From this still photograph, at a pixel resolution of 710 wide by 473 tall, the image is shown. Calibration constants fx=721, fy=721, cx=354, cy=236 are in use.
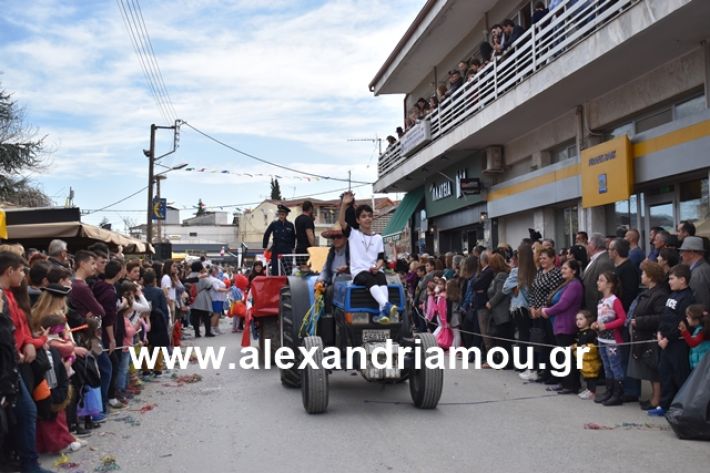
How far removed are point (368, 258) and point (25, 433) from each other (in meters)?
4.12

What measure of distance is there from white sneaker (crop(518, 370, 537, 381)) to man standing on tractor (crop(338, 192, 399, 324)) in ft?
10.5

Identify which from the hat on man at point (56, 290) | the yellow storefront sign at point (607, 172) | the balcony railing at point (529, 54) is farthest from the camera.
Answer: the yellow storefront sign at point (607, 172)

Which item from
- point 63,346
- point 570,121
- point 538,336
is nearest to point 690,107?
point 570,121

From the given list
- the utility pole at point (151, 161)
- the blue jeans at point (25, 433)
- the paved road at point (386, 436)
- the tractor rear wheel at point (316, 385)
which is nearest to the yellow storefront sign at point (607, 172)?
the paved road at point (386, 436)

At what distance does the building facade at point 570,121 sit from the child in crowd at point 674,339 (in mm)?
4021

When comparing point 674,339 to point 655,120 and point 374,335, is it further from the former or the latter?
point 655,120

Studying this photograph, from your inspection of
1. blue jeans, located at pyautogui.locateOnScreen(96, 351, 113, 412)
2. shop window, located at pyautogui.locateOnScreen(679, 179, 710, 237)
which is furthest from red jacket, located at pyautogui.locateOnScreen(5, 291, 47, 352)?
shop window, located at pyautogui.locateOnScreen(679, 179, 710, 237)

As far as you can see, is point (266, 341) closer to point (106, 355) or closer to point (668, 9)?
point (106, 355)

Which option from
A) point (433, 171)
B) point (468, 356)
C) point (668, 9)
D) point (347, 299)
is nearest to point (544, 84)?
point (668, 9)

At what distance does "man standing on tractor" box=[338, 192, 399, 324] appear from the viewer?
809 cm

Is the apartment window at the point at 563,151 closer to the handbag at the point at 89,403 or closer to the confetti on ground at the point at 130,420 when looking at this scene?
the confetti on ground at the point at 130,420

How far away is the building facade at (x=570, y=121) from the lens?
1132 centimetres

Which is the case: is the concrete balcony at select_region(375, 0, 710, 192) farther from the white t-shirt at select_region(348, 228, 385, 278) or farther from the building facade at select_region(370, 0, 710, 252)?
the white t-shirt at select_region(348, 228, 385, 278)

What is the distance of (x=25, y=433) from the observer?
5.78 meters
